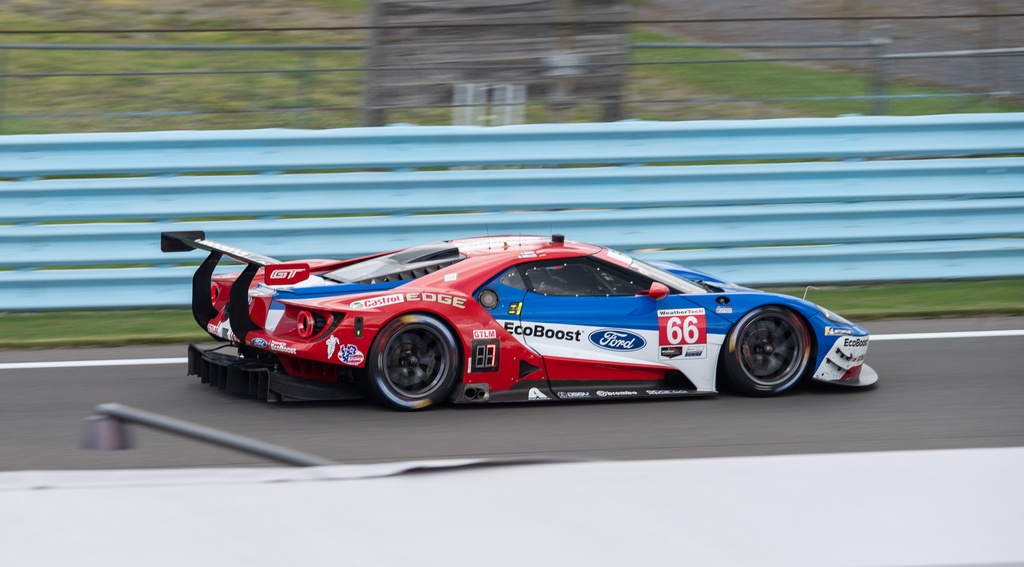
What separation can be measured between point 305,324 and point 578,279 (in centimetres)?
169

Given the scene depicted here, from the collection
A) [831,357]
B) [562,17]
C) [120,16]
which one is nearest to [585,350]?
[831,357]

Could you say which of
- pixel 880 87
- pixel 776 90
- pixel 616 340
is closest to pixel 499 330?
pixel 616 340

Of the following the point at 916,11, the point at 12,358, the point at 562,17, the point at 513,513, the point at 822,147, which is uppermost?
the point at 916,11

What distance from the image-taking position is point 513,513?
8.23ft

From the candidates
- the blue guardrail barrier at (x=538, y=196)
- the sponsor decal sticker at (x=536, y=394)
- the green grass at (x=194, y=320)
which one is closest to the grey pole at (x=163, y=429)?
the sponsor decal sticker at (x=536, y=394)

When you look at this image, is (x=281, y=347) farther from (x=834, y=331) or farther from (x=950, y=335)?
(x=950, y=335)

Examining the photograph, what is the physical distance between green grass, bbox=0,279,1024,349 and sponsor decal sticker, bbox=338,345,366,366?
2705mm

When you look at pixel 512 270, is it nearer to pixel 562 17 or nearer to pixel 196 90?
pixel 562 17

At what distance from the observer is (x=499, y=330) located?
6680mm

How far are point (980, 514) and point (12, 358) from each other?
7.24 metres

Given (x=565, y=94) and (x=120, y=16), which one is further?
(x=120, y=16)

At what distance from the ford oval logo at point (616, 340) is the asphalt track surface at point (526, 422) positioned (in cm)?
38

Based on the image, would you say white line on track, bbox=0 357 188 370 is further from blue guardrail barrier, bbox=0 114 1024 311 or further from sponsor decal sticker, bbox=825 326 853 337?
sponsor decal sticker, bbox=825 326 853 337

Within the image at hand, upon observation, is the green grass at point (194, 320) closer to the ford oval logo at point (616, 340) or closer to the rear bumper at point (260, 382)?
the rear bumper at point (260, 382)
